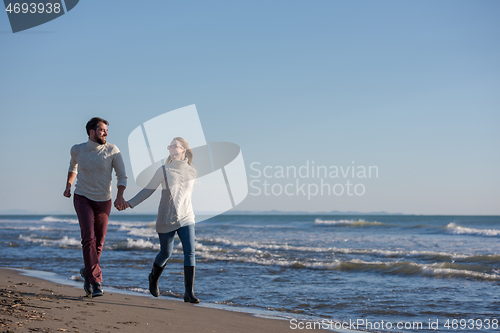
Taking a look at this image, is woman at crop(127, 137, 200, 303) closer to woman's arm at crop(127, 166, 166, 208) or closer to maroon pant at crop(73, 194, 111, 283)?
woman's arm at crop(127, 166, 166, 208)

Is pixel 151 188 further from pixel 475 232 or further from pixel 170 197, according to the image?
pixel 475 232

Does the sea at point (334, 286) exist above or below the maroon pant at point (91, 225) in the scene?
below

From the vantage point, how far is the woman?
13.8ft

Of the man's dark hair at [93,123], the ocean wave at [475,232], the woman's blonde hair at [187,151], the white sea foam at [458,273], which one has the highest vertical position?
the man's dark hair at [93,123]

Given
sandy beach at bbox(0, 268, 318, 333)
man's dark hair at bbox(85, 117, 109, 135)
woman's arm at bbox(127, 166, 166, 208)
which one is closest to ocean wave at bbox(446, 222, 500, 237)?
sandy beach at bbox(0, 268, 318, 333)

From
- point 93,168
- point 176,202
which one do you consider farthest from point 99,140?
point 176,202

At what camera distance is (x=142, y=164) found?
507 cm

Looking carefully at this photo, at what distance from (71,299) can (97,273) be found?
0.45 meters

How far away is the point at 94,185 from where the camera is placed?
13.6 ft

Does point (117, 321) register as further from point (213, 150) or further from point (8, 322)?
point (213, 150)

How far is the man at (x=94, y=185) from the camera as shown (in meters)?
4.12

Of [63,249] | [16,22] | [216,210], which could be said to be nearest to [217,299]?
[216,210]

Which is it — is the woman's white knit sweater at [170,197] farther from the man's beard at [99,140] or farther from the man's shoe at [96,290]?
the man's shoe at [96,290]

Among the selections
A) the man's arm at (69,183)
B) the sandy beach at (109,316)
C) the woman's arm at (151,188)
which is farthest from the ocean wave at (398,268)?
the man's arm at (69,183)
